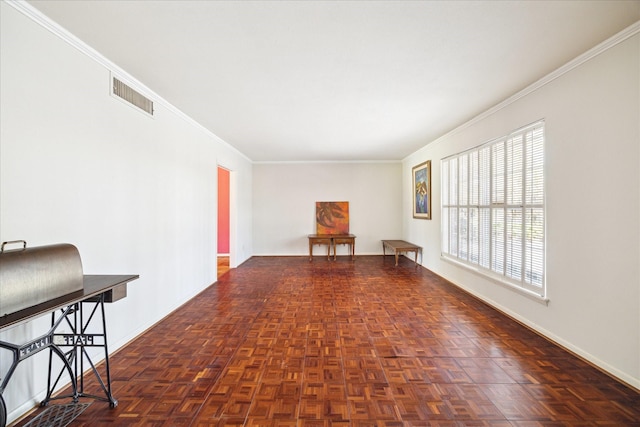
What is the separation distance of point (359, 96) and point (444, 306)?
2971 mm

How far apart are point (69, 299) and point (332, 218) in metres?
6.70

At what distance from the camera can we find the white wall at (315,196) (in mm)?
8102

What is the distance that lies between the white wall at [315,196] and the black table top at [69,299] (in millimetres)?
6015

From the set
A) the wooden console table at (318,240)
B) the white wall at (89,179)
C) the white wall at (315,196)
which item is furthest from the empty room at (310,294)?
the white wall at (315,196)

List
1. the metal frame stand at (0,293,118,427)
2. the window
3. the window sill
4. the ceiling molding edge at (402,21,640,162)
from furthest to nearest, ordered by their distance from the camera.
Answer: the window < the window sill < the ceiling molding edge at (402,21,640,162) < the metal frame stand at (0,293,118,427)

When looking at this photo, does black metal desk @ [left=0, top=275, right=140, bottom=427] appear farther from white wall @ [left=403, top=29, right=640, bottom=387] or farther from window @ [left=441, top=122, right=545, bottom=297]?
window @ [left=441, top=122, right=545, bottom=297]

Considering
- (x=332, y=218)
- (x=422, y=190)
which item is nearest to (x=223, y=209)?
(x=332, y=218)

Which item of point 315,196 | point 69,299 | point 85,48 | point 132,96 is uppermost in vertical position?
point 85,48

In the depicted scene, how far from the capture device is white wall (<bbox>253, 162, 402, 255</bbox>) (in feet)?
26.6

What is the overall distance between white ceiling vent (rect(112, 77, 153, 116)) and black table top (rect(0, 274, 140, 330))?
5.79 feet

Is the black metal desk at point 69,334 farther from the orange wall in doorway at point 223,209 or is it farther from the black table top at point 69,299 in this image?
the orange wall in doorway at point 223,209

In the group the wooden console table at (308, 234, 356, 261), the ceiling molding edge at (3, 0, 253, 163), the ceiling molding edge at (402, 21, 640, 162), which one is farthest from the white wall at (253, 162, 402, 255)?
the ceiling molding edge at (3, 0, 253, 163)

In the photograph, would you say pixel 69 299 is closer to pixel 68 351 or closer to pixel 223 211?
pixel 68 351

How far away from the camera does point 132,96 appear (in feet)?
9.66
